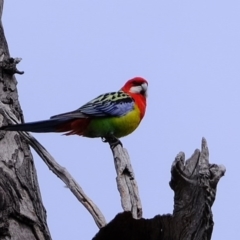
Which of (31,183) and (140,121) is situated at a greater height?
(140,121)

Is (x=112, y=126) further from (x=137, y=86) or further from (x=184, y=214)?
(x=184, y=214)

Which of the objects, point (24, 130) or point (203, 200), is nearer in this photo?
point (203, 200)

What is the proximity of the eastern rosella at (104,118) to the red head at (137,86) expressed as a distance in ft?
1.39

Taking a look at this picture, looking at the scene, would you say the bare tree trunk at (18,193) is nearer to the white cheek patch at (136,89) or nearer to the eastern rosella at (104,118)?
the eastern rosella at (104,118)

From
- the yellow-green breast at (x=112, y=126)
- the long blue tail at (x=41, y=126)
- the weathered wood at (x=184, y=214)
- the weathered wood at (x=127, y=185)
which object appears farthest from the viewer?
the yellow-green breast at (x=112, y=126)

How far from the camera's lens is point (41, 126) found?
6.04 m

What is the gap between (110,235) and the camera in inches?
162

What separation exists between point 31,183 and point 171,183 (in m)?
1.18

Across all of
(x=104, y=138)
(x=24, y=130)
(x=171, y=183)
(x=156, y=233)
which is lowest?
(x=156, y=233)

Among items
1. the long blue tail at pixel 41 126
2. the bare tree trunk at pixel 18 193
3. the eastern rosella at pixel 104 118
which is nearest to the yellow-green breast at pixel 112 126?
the eastern rosella at pixel 104 118

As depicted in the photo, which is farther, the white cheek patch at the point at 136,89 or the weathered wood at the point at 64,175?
the white cheek patch at the point at 136,89

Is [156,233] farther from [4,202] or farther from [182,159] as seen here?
[4,202]

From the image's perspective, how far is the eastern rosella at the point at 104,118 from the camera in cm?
654

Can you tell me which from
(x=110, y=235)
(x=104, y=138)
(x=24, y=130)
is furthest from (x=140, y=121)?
(x=110, y=235)
